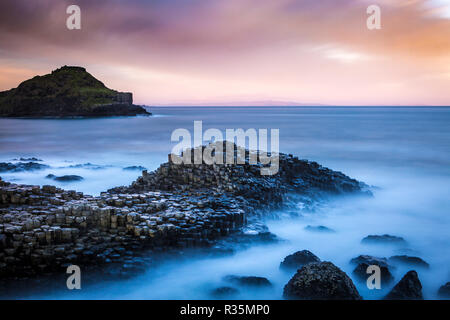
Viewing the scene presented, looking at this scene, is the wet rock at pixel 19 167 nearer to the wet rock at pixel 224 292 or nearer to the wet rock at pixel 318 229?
the wet rock at pixel 318 229

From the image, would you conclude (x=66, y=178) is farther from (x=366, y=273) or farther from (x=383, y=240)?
(x=366, y=273)

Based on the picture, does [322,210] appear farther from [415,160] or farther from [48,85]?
[48,85]

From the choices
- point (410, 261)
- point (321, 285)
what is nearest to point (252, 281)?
point (321, 285)

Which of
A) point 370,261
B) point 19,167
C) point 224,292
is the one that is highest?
point 19,167

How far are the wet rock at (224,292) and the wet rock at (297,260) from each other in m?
1.17

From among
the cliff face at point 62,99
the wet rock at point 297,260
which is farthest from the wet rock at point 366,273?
the cliff face at point 62,99

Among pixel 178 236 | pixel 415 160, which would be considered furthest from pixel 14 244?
pixel 415 160

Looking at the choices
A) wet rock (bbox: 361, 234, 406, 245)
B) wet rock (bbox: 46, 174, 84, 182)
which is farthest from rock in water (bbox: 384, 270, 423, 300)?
wet rock (bbox: 46, 174, 84, 182)

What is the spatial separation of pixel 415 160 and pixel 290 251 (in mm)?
13143

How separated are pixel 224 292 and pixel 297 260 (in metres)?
1.55

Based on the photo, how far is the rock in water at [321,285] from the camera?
5000 mm

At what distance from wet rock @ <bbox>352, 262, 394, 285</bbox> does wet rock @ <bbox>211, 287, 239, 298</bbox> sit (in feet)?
7.15

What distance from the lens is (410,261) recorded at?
6535 mm

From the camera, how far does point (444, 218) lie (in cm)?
925
